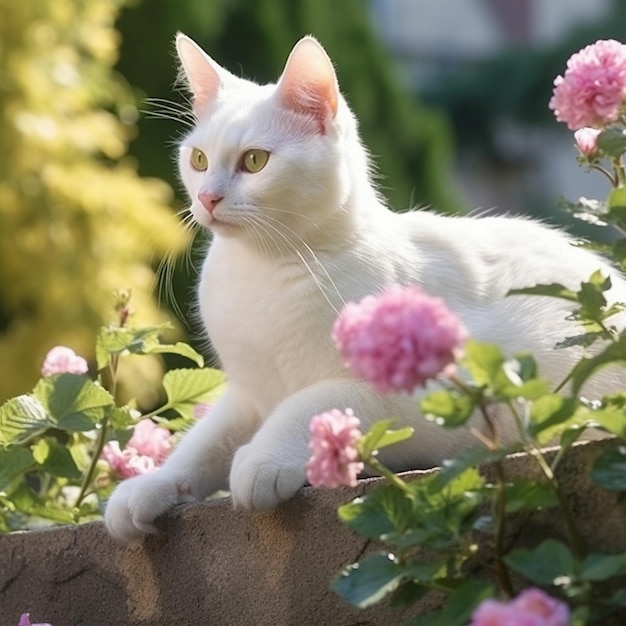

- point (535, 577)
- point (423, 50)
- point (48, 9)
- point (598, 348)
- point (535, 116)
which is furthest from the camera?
point (423, 50)

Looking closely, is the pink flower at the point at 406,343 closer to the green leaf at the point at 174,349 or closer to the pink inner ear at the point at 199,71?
the green leaf at the point at 174,349

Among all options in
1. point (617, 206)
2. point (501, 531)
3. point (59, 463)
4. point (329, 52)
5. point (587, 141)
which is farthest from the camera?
point (329, 52)

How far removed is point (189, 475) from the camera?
63.1 inches

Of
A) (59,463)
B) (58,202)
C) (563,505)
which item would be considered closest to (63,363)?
(59,463)

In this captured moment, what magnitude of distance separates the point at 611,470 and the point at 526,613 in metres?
0.23

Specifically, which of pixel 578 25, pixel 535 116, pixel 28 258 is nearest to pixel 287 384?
pixel 28 258

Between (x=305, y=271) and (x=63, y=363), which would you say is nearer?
(x=305, y=271)

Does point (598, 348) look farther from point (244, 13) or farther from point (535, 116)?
point (535, 116)

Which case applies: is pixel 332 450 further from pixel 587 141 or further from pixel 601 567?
pixel 587 141

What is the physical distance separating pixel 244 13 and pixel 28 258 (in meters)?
2.34

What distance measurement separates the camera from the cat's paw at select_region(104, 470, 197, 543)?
148 centimetres

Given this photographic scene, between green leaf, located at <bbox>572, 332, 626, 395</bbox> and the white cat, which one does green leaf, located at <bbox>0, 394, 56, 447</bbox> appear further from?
green leaf, located at <bbox>572, 332, 626, 395</bbox>

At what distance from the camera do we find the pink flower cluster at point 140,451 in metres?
1.77

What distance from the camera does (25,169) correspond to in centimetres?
528
